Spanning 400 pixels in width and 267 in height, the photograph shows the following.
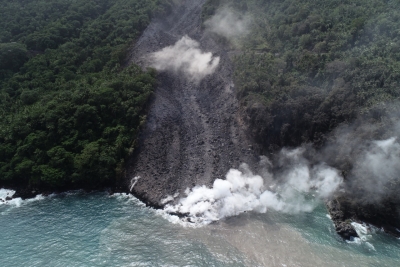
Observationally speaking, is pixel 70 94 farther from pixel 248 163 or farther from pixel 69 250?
pixel 248 163

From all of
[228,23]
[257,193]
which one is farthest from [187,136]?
[228,23]

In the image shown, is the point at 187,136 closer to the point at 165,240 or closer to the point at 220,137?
the point at 220,137

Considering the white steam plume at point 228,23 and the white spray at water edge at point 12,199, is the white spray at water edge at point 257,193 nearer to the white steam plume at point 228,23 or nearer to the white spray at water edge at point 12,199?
the white spray at water edge at point 12,199

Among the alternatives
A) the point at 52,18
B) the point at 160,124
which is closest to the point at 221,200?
the point at 160,124

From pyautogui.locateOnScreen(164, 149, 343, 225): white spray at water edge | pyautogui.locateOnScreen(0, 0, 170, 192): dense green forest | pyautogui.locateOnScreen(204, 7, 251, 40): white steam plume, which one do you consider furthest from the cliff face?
pyautogui.locateOnScreen(204, 7, 251, 40): white steam plume

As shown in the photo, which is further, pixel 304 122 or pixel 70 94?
pixel 70 94

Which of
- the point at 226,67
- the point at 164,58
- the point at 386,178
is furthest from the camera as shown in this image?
the point at 164,58
